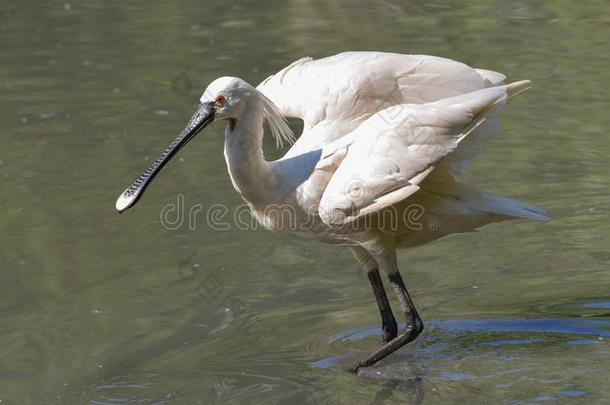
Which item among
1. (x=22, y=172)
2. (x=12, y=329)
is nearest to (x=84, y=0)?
(x=22, y=172)

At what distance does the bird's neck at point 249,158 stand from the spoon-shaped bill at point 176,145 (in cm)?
13

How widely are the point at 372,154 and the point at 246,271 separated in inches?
71.8

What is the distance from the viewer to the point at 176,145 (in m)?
5.77

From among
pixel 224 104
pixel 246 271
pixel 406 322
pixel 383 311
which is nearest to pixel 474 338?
pixel 406 322

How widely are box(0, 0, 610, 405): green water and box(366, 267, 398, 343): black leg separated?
0.14 metres

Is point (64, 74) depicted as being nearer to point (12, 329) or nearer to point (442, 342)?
point (12, 329)

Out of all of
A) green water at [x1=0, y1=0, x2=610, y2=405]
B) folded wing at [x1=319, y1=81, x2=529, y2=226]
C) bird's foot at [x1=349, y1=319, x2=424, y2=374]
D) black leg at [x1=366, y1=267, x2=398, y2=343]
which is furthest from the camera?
black leg at [x1=366, y1=267, x2=398, y2=343]

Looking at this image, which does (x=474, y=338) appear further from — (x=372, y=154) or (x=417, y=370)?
(x=372, y=154)

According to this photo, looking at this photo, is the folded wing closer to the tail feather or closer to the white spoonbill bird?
the white spoonbill bird

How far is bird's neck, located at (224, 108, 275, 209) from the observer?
5.70 metres

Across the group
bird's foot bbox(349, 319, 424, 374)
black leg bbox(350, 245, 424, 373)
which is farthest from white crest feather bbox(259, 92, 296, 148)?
bird's foot bbox(349, 319, 424, 374)

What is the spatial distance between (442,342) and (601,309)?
2.80 ft

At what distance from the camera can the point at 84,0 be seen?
14.1 m

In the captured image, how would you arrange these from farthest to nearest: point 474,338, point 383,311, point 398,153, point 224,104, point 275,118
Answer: point 383,311 < point 474,338 < point 275,118 < point 224,104 < point 398,153
